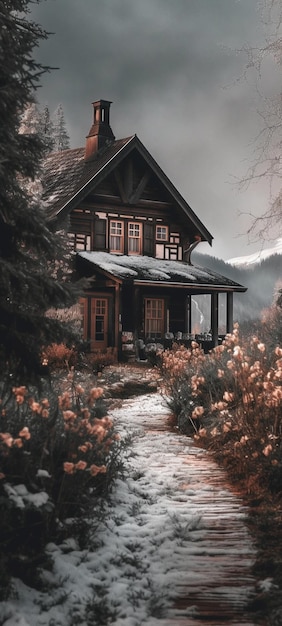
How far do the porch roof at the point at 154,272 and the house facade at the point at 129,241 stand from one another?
0.05m

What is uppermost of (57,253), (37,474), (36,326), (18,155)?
(18,155)

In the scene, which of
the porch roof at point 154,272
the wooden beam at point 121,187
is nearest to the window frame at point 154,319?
the porch roof at point 154,272

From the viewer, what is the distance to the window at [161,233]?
29531 millimetres

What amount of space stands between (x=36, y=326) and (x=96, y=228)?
21.9 metres

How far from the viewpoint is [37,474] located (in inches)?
199

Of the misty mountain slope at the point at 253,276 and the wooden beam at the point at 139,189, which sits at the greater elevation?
the misty mountain slope at the point at 253,276

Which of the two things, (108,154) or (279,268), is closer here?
(108,154)

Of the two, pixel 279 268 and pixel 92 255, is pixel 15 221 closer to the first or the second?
pixel 92 255

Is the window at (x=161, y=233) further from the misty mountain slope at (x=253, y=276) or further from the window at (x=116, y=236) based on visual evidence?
the misty mountain slope at (x=253, y=276)

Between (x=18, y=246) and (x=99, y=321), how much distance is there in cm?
2114

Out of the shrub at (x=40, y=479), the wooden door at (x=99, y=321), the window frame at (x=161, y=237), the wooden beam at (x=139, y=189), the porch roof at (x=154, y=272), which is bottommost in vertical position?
the shrub at (x=40, y=479)

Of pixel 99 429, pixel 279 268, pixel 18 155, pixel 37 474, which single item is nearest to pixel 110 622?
pixel 37 474

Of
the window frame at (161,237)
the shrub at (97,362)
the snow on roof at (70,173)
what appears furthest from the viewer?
the window frame at (161,237)

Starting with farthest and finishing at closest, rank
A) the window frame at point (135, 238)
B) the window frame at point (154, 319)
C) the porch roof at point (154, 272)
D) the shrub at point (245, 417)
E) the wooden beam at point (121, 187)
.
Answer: the window frame at point (154, 319)
the window frame at point (135, 238)
the wooden beam at point (121, 187)
the porch roof at point (154, 272)
the shrub at point (245, 417)
